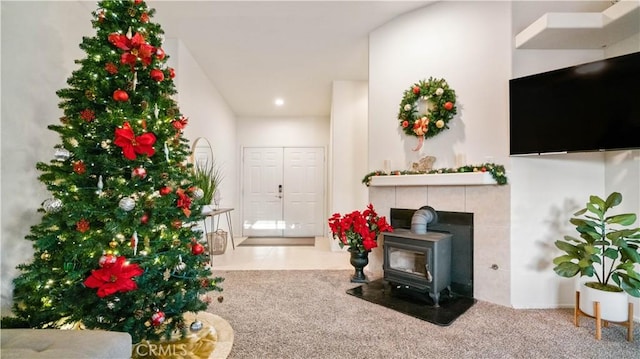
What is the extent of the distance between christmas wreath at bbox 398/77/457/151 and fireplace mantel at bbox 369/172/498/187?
13.5 inches

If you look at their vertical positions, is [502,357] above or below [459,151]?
below

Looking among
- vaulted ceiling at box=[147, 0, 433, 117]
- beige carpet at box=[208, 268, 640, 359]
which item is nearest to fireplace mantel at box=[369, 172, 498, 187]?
beige carpet at box=[208, 268, 640, 359]

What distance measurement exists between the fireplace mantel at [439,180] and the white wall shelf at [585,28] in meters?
1.12

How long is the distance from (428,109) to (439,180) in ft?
2.37

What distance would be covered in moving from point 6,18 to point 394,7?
2.99m

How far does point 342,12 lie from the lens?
2674mm

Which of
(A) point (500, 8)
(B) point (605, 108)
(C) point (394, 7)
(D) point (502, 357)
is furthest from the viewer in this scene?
(C) point (394, 7)

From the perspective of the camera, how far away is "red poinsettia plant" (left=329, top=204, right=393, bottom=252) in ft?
8.75

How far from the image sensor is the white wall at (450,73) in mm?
2285

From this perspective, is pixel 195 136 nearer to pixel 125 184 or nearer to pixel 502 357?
pixel 125 184

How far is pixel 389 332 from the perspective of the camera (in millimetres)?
1798

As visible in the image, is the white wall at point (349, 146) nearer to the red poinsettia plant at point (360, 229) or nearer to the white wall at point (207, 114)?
the red poinsettia plant at point (360, 229)

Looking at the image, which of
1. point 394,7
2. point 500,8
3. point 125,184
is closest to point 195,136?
point 125,184

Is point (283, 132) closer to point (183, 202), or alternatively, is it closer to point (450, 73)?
point (450, 73)
